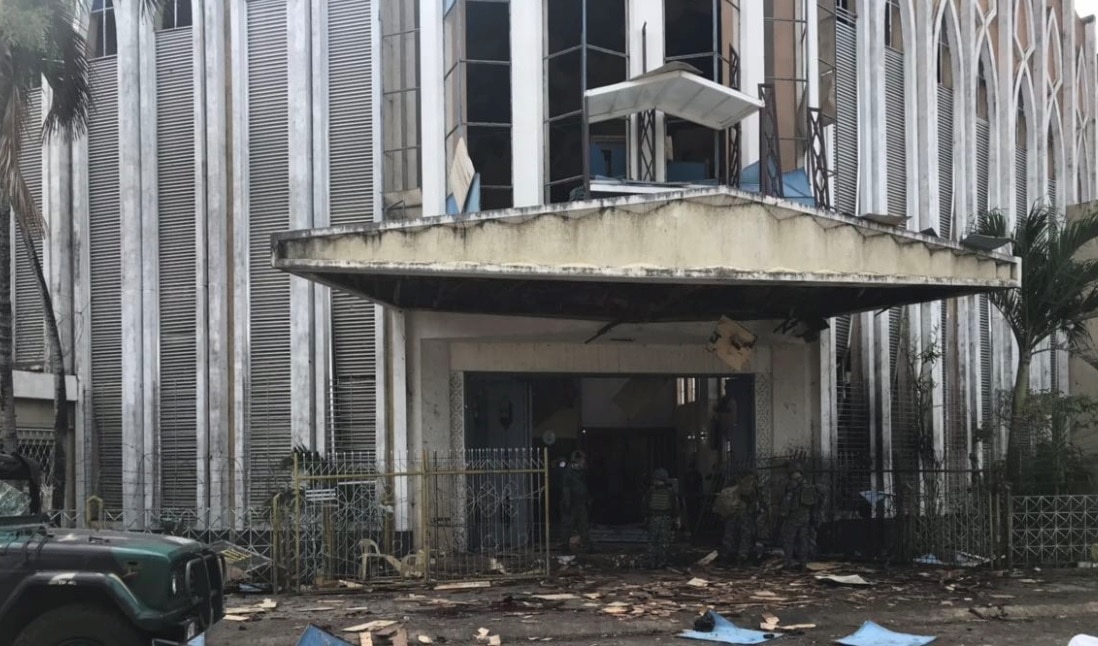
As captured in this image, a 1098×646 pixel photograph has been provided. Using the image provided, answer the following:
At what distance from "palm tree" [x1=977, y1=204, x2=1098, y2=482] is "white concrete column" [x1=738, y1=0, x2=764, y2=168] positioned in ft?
14.3

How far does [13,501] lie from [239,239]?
8994mm

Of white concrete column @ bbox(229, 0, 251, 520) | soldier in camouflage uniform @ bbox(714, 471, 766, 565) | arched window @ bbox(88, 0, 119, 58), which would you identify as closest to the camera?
soldier in camouflage uniform @ bbox(714, 471, 766, 565)

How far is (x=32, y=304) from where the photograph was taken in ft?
59.3

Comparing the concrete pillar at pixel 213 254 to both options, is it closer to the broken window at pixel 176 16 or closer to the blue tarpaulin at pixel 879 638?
the broken window at pixel 176 16

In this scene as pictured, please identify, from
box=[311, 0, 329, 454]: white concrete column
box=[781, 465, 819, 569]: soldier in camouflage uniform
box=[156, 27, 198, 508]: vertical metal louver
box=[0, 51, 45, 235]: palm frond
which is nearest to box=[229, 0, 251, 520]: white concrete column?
box=[156, 27, 198, 508]: vertical metal louver

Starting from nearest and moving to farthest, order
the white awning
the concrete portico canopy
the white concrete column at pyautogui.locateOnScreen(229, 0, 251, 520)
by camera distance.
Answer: the concrete portico canopy → the white awning → the white concrete column at pyautogui.locateOnScreen(229, 0, 251, 520)

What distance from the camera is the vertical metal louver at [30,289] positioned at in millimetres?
17938

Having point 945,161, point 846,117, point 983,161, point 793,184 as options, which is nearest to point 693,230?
point 793,184

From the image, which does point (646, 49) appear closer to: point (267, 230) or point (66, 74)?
point (267, 230)

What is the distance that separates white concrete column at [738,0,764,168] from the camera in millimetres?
15820

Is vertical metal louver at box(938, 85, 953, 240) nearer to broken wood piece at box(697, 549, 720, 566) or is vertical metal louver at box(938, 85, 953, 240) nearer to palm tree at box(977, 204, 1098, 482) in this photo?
palm tree at box(977, 204, 1098, 482)

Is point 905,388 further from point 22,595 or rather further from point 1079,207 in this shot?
point 22,595

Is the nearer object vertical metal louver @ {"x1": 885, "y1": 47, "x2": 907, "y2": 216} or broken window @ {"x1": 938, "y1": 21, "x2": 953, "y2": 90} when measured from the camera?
vertical metal louver @ {"x1": 885, "y1": 47, "x2": 907, "y2": 216}

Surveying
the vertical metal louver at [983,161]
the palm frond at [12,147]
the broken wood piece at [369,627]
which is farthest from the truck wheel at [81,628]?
the vertical metal louver at [983,161]
